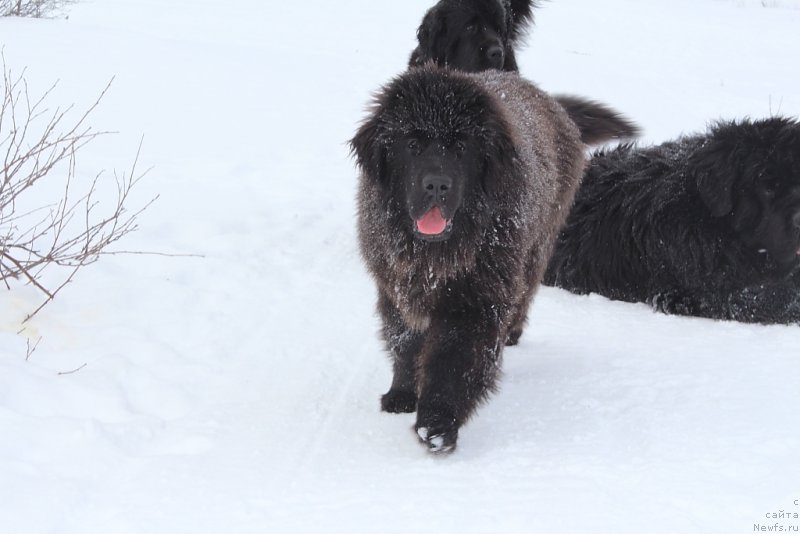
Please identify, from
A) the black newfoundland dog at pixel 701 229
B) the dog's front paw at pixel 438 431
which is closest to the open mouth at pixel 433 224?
the dog's front paw at pixel 438 431

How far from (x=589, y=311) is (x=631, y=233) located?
2.47 ft

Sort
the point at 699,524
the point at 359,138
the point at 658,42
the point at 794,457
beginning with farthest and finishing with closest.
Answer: the point at 658,42
the point at 359,138
the point at 794,457
the point at 699,524

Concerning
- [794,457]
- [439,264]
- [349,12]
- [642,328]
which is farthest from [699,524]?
[349,12]

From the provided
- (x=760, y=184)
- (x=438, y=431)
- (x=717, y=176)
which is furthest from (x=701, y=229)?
(x=438, y=431)

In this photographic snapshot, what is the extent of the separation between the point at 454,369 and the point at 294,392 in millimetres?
1055

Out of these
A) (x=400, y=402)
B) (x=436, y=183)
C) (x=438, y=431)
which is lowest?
(x=400, y=402)

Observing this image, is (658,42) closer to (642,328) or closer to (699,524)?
(642,328)

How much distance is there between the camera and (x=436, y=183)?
3.69 m

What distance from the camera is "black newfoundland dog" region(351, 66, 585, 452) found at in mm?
3797

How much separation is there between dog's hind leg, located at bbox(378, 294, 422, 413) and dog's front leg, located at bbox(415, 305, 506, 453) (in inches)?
8.0

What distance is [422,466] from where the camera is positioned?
145 inches

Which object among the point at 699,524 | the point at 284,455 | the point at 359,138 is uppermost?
the point at 359,138

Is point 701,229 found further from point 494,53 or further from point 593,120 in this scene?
point 494,53

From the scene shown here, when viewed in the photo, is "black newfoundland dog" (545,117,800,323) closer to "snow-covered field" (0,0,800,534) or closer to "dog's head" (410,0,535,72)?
"snow-covered field" (0,0,800,534)
